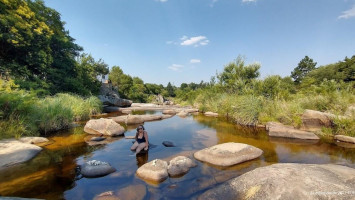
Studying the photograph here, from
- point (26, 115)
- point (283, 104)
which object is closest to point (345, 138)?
point (283, 104)

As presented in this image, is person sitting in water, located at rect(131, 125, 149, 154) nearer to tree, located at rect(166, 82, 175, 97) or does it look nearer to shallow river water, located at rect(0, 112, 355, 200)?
shallow river water, located at rect(0, 112, 355, 200)

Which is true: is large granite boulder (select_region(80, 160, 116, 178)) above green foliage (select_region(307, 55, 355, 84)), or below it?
below

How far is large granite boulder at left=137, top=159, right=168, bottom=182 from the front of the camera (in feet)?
17.1

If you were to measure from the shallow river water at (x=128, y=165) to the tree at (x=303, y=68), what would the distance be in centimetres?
4731

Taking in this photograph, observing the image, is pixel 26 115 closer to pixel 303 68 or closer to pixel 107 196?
pixel 107 196

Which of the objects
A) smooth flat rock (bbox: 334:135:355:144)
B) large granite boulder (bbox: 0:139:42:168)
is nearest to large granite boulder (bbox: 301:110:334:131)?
smooth flat rock (bbox: 334:135:355:144)

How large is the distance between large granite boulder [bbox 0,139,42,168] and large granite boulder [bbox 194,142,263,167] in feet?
19.6

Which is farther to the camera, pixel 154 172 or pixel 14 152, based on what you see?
pixel 14 152

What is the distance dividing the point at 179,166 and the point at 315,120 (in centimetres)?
880

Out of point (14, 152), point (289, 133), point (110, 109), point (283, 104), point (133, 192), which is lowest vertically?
point (133, 192)

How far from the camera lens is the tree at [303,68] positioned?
47.9 m

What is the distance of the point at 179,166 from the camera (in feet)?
19.1

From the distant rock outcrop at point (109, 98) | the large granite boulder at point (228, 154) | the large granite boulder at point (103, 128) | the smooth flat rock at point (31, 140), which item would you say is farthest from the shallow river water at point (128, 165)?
the distant rock outcrop at point (109, 98)

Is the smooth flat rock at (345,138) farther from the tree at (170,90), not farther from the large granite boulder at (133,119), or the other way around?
the tree at (170,90)
